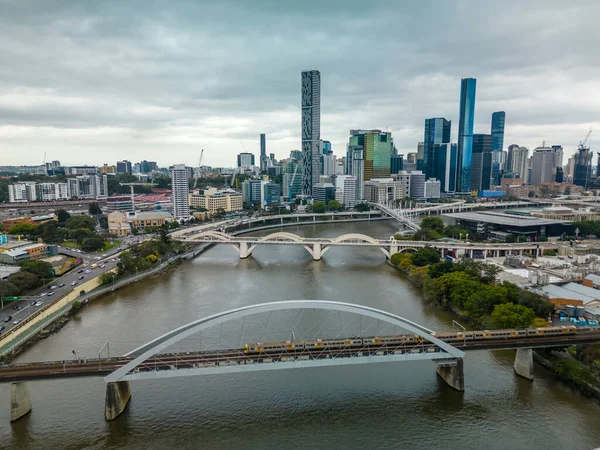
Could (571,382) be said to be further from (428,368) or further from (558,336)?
(428,368)

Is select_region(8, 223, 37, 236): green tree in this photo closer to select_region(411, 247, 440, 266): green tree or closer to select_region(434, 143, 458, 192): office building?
select_region(411, 247, 440, 266): green tree


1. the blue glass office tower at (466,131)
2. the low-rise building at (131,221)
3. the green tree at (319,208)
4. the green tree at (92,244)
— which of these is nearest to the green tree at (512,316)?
the green tree at (92,244)

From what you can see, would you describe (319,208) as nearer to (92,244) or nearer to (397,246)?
(397,246)

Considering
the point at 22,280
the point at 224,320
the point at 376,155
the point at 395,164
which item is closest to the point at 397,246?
the point at 224,320

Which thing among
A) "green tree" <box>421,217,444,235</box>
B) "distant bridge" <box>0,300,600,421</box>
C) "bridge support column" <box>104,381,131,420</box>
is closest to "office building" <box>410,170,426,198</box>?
"green tree" <box>421,217,444,235</box>

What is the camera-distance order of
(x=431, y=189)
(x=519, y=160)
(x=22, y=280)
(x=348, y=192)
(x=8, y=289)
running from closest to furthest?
(x=8, y=289)
(x=22, y=280)
(x=348, y=192)
(x=431, y=189)
(x=519, y=160)

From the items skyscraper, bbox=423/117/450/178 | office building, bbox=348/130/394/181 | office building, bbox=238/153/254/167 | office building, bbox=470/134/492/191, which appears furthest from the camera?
office building, bbox=238/153/254/167

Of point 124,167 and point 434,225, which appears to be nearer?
point 434,225

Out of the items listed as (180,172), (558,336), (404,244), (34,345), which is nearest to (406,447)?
(558,336)
